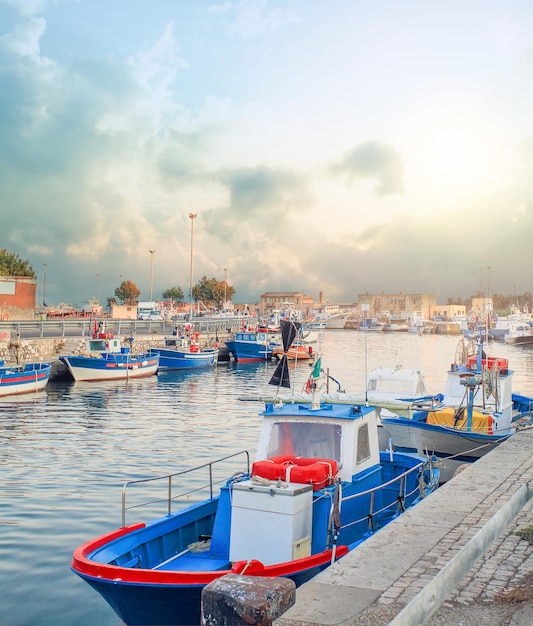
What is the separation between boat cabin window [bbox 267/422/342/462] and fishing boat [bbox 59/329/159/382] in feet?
118

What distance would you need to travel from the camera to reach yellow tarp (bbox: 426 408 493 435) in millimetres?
20016

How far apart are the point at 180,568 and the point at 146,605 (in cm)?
139

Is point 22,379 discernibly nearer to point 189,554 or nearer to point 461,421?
point 461,421

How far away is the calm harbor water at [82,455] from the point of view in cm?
1201

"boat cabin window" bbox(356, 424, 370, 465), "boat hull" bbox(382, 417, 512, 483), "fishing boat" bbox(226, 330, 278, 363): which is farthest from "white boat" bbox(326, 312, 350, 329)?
"boat cabin window" bbox(356, 424, 370, 465)

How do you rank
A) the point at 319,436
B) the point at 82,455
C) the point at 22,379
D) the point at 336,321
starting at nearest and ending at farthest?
the point at 319,436 → the point at 82,455 → the point at 22,379 → the point at 336,321

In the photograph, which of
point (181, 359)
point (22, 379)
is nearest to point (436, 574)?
point (22, 379)

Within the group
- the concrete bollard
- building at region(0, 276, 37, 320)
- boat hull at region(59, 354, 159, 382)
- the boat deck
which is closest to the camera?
the concrete bollard

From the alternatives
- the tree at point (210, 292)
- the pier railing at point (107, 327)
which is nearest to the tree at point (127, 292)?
the tree at point (210, 292)

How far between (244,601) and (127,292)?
15252 cm

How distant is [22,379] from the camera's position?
37969 millimetres

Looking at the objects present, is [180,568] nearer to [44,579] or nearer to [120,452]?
[44,579]

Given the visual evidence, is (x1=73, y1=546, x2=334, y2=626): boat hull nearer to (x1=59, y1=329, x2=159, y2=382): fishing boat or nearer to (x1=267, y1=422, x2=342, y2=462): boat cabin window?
(x1=267, y1=422, x2=342, y2=462): boat cabin window

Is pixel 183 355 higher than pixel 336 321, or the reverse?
pixel 336 321
